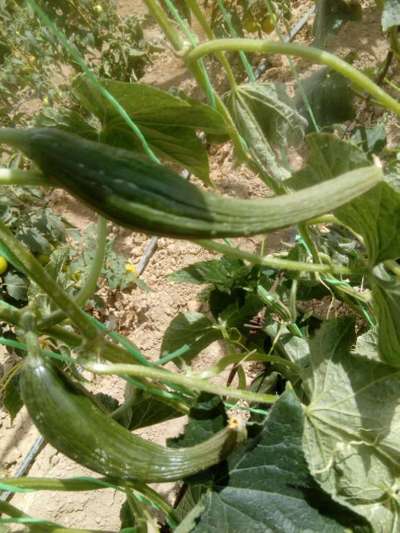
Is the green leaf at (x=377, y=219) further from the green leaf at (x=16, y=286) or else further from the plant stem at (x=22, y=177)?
the green leaf at (x=16, y=286)

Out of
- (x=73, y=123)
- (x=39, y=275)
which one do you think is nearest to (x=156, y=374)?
(x=39, y=275)

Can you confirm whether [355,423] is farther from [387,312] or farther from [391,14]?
[391,14]

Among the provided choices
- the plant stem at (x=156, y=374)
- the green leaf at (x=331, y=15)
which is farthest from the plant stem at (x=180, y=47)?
the green leaf at (x=331, y=15)

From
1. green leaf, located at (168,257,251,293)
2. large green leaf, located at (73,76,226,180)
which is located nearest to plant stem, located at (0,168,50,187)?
large green leaf, located at (73,76,226,180)

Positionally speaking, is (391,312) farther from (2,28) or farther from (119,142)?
(2,28)

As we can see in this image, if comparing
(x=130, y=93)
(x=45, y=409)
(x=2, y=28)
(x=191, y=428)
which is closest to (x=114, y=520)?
(x=191, y=428)

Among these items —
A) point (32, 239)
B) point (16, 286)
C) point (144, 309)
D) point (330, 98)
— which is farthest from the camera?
point (144, 309)
